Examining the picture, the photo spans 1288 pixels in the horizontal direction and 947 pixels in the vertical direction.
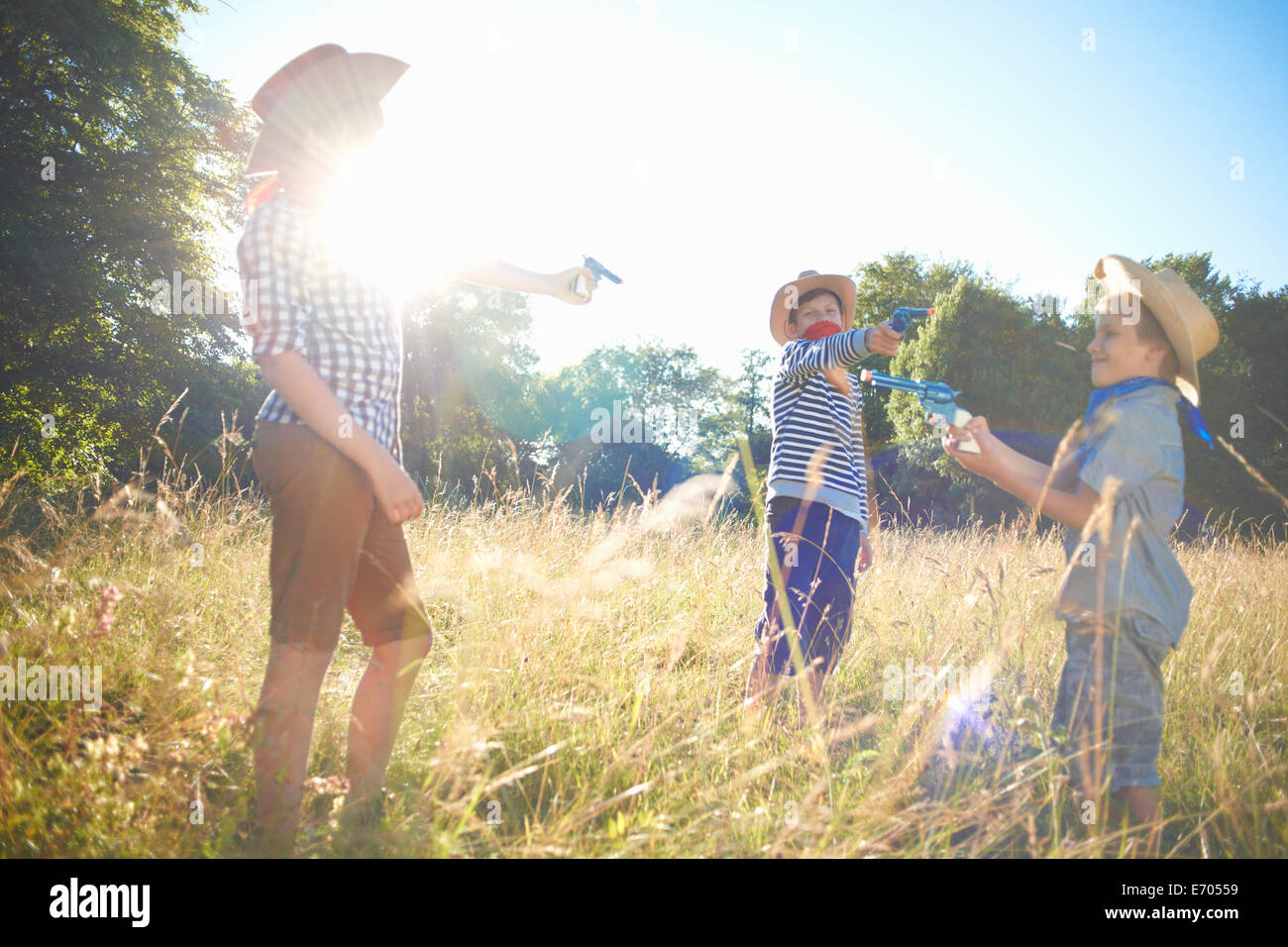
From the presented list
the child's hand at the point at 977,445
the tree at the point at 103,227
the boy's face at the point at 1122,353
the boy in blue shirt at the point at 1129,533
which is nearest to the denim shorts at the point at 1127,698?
the boy in blue shirt at the point at 1129,533

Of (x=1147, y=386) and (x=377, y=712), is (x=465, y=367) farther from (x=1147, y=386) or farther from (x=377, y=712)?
(x=1147, y=386)

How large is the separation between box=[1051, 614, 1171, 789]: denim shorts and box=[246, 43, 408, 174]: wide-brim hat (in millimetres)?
2627

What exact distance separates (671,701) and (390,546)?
1.15 m

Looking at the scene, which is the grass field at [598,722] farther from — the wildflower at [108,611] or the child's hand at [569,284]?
the child's hand at [569,284]

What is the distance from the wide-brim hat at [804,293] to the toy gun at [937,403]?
747 mm

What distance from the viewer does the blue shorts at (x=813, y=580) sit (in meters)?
2.57

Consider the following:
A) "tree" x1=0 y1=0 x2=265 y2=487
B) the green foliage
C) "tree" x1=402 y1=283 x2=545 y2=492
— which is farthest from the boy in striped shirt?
the green foliage

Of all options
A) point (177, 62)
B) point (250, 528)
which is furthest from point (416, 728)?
point (177, 62)

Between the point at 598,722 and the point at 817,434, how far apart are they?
1450 mm

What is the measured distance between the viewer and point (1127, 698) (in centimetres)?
193

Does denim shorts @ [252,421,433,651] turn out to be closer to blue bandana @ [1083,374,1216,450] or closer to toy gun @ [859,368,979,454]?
toy gun @ [859,368,979,454]

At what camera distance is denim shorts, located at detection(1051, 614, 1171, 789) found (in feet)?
6.25
